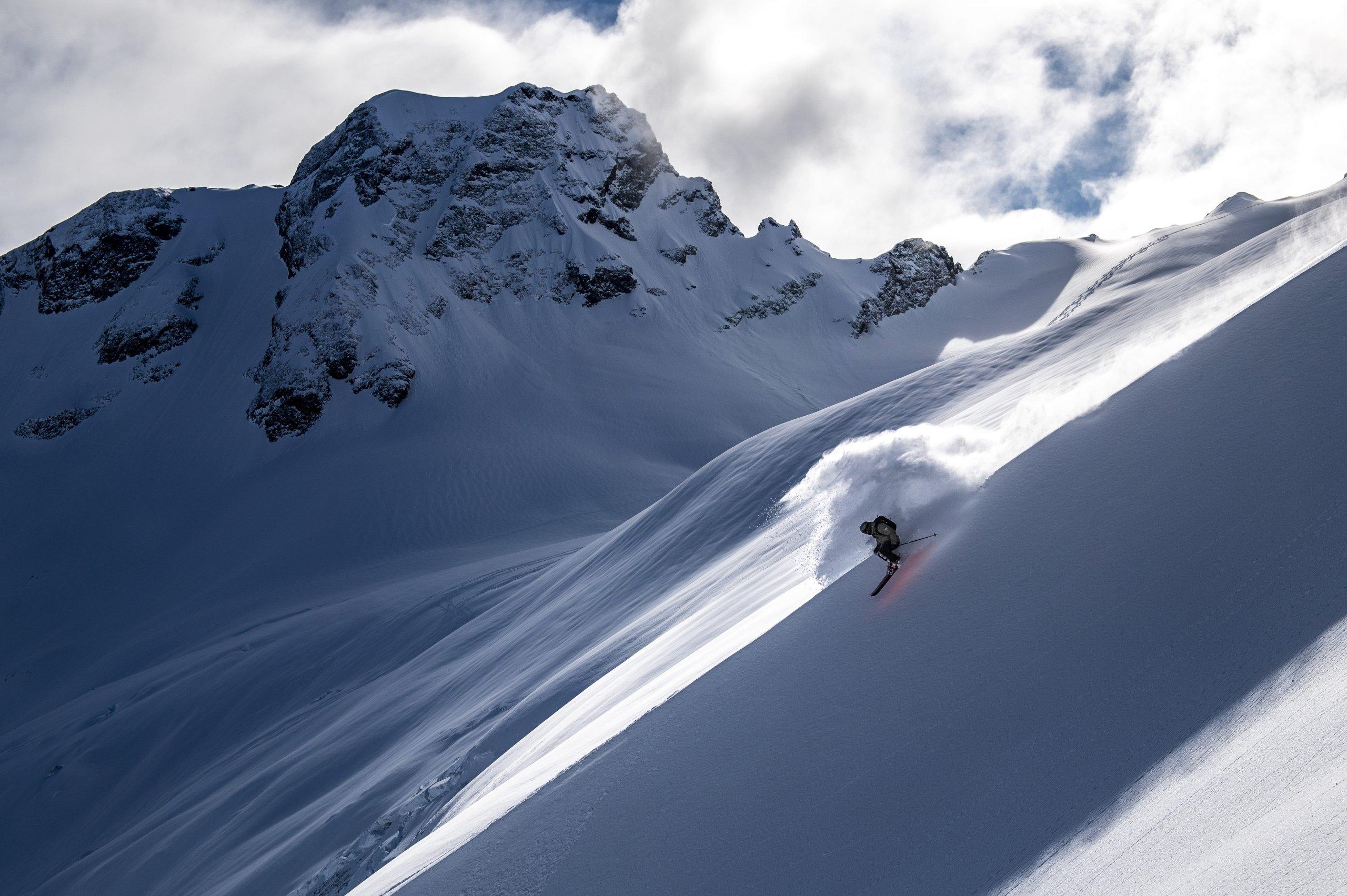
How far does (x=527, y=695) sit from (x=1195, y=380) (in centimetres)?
902

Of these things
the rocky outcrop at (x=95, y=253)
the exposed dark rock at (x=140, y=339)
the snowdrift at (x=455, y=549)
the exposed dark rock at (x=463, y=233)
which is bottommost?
the snowdrift at (x=455, y=549)

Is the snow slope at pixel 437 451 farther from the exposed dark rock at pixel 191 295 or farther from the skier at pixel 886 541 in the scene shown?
the skier at pixel 886 541

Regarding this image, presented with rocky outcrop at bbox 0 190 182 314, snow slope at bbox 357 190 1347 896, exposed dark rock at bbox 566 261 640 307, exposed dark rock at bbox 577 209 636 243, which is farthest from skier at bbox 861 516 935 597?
rocky outcrop at bbox 0 190 182 314

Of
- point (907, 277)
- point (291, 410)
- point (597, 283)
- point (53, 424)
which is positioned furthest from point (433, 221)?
point (907, 277)

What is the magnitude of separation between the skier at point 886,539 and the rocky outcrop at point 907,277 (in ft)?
268

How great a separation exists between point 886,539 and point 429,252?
74.0 m

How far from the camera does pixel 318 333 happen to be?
2594 inches

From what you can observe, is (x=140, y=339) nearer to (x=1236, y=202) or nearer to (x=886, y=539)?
(x=886, y=539)

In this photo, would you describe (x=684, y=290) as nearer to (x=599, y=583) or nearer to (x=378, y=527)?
(x=378, y=527)

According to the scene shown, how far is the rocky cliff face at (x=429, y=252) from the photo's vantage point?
66.9 meters

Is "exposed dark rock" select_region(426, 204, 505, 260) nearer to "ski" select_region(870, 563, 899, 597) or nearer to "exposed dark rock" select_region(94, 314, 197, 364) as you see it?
"exposed dark rock" select_region(94, 314, 197, 364)

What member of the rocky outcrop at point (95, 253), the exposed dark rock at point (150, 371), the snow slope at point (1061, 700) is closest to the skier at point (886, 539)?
the snow slope at point (1061, 700)

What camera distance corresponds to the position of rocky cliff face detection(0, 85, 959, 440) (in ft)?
219

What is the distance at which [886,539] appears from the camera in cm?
598
